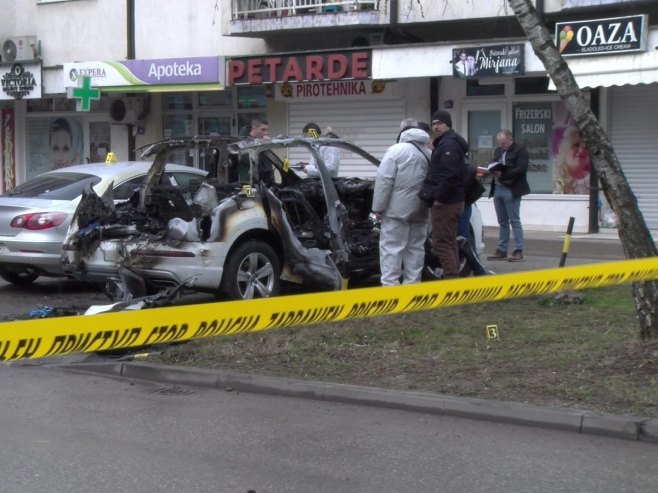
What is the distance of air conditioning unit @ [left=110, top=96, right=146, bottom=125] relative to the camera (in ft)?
68.8

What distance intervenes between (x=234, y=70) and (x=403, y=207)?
9890 mm

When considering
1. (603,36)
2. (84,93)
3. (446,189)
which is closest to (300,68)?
(84,93)

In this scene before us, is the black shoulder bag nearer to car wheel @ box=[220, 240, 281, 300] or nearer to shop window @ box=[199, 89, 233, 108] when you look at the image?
car wheel @ box=[220, 240, 281, 300]

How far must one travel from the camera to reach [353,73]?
54.3 feet

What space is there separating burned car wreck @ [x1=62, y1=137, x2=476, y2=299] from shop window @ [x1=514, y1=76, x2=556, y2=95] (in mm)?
7676

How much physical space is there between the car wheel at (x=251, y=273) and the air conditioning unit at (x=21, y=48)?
14.6 metres

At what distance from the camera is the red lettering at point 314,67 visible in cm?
1683

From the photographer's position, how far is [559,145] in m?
16.7

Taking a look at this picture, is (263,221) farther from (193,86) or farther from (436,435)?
(193,86)

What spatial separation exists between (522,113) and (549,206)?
71.2 inches

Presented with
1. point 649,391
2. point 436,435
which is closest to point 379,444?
point 436,435

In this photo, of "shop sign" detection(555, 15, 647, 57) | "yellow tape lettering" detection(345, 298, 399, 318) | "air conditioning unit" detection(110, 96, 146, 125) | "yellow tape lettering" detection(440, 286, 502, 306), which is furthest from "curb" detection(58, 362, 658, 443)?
"air conditioning unit" detection(110, 96, 146, 125)

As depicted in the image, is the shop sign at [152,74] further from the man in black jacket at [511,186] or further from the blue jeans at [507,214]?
the blue jeans at [507,214]

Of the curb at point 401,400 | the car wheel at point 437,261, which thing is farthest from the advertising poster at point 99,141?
the curb at point 401,400
